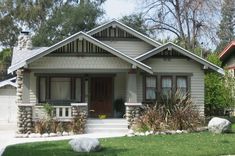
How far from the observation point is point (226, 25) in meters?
54.8

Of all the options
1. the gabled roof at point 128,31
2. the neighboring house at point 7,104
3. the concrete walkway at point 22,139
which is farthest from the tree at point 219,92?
the neighboring house at point 7,104

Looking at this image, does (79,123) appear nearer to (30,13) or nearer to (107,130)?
(107,130)

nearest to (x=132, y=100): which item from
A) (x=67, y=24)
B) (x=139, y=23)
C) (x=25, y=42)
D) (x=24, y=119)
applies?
(x=24, y=119)

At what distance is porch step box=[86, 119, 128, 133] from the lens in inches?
887

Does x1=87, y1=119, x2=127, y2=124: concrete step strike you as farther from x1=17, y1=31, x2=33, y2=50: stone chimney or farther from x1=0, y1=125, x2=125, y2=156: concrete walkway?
x1=17, y1=31, x2=33, y2=50: stone chimney

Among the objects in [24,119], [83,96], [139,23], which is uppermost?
[139,23]

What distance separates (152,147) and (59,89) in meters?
10.7

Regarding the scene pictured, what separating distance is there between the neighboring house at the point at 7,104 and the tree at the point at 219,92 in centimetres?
1208

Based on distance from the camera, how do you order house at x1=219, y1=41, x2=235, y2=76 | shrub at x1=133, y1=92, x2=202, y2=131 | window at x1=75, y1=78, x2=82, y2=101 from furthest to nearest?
1. house at x1=219, y1=41, x2=235, y2=76
2. window at x1=75, y1=78, x2=82, y2=101
3. shrub at x1=133, y1=92, x2=202, y2=131

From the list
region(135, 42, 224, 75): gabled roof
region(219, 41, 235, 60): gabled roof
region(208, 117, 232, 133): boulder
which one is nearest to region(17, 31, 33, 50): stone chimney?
region(135, 42, 224, 75): gabled roof

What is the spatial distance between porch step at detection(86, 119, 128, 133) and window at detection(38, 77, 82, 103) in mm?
2033

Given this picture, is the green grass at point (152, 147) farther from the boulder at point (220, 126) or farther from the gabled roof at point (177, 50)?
the gabled roof at point (177, 50)

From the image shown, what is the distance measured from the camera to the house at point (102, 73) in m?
23.3

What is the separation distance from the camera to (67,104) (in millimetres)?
24156
